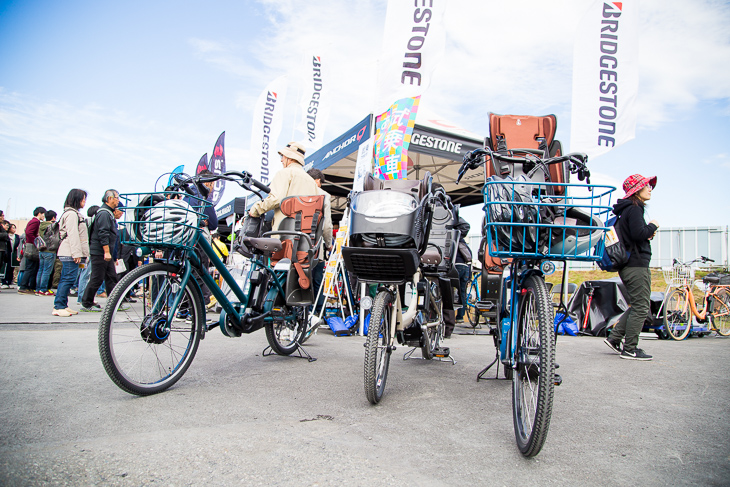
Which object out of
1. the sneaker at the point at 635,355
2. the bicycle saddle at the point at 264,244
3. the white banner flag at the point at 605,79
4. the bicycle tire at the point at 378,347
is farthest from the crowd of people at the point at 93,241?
the white banner flag at the point at 605,79

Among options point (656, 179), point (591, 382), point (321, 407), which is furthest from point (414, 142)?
point (321, 407)

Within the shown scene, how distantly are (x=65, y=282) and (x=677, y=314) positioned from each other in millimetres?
9668

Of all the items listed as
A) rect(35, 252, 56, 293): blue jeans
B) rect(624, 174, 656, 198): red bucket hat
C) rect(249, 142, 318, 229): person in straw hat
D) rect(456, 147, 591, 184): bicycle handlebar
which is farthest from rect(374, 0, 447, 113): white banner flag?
rect(35, 252, 56, 293): blue jeans

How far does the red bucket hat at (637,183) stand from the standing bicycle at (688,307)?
10.5ft

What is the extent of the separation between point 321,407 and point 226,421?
1.93 feet

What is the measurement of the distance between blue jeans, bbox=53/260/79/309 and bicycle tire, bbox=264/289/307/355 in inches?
164

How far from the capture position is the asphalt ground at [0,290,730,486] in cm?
184

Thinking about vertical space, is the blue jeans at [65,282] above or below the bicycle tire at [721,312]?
below

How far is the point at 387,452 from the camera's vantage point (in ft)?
6.82

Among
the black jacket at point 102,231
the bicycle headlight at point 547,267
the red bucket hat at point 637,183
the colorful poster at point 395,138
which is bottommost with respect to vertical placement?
the bicycle headlight at point 547,267

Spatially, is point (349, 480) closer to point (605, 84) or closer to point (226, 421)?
point (226, 421)

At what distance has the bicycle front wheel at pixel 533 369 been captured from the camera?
6.42ft

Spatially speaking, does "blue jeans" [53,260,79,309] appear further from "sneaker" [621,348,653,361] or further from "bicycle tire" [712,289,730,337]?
"bicycle tire" [712,289,730,337]

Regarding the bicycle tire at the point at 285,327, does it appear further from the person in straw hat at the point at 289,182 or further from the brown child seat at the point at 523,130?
the brown child seat at the point at 523,130
